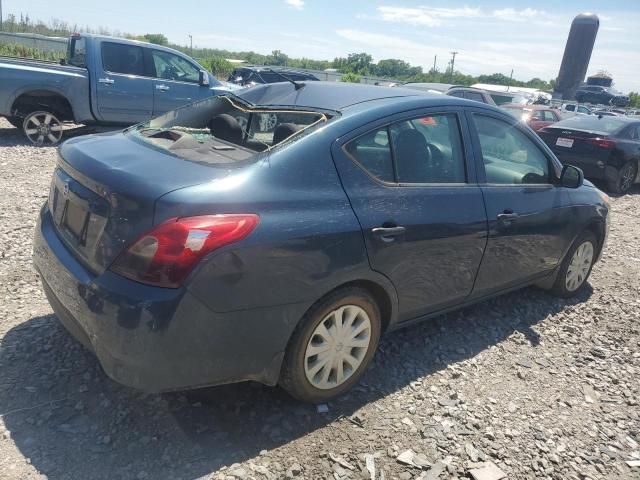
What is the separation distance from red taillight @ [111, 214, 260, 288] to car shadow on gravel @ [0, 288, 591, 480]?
2.79 ft

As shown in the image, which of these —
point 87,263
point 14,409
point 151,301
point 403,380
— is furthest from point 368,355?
point 14,409

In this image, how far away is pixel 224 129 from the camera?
3279mm

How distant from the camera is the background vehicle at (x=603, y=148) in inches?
379

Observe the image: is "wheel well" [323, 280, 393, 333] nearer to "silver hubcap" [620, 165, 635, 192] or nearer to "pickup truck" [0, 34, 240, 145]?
"pickup truck" [0, 34, 240, 145]

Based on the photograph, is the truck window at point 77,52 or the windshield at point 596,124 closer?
the truck window at point 77,52

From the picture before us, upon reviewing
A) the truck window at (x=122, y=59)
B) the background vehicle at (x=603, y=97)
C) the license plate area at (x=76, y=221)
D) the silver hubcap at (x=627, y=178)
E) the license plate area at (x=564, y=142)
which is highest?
the background vehicle at (x=603, y=97)

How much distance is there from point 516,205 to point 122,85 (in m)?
7.72

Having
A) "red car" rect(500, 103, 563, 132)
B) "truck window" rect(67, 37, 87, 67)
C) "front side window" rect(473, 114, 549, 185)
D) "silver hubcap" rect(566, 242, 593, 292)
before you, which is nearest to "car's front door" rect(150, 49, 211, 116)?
"truck window" rect(67, 37, 87, 67)

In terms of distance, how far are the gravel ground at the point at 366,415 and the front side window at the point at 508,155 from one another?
3.75 feet

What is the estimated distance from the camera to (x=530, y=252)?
3805mm

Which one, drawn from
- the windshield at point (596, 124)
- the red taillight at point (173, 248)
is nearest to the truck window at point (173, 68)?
the windshield at point (596, 124)

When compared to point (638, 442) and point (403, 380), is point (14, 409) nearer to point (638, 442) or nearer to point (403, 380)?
point (403, 380)

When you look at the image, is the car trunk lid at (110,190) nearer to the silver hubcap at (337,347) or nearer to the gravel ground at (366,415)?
the gravel ground at (366,415)

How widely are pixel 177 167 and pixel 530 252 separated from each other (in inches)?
A: 104
